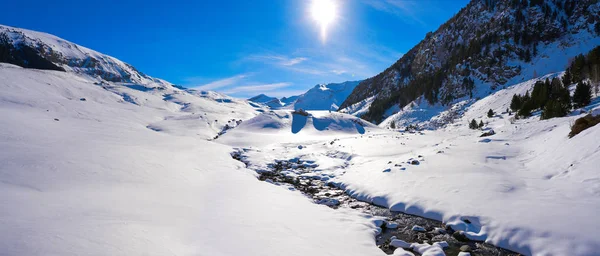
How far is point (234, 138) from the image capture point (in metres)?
37.2

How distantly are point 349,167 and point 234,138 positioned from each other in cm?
2256

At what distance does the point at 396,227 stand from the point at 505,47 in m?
91.3

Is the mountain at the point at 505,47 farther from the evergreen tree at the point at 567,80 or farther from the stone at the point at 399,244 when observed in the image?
the stone at the point at 399,244

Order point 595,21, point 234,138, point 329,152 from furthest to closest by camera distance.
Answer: point 595,21, point 234,138, point 329,152

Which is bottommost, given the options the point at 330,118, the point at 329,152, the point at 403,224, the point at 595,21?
the point at 403,224

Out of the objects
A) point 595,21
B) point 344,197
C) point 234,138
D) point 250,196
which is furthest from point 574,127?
point 595,21

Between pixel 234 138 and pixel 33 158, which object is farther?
pixel 234 138

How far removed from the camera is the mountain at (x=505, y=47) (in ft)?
220

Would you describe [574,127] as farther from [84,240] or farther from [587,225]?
[84,240]

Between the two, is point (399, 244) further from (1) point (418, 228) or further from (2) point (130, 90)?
(2) point (130, 90)

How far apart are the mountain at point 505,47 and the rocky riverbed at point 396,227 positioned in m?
68.3

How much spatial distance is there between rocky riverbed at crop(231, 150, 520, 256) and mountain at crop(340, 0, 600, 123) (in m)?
68.3

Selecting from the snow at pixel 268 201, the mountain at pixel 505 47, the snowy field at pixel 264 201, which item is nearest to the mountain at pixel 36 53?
the snow at pixel 268 201

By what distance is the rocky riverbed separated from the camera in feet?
24.6
